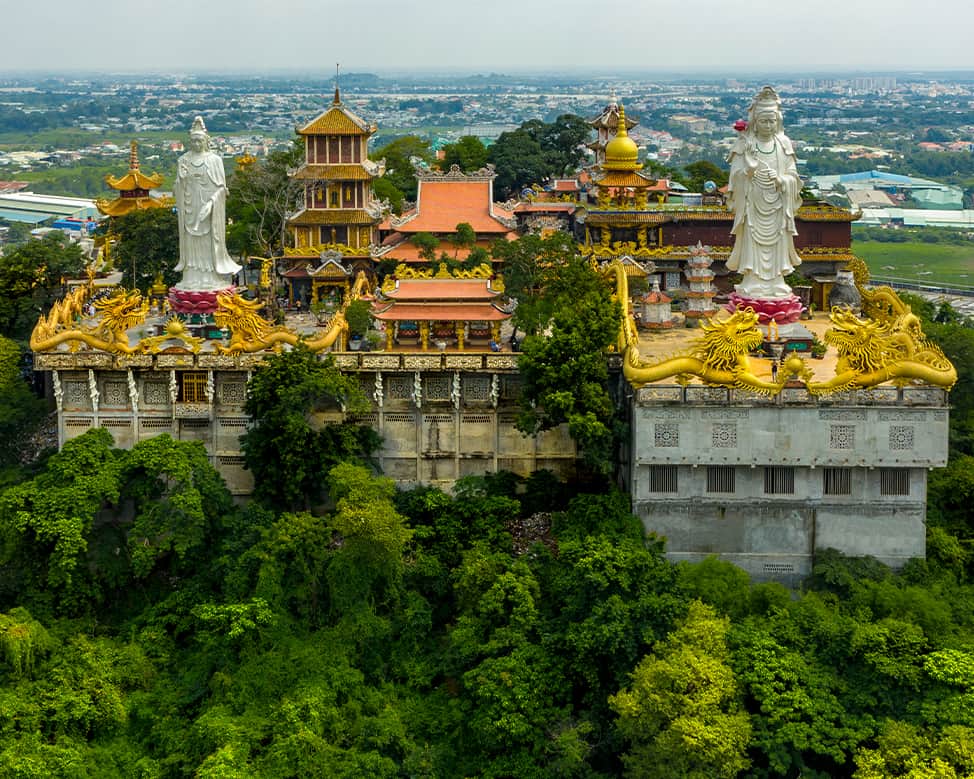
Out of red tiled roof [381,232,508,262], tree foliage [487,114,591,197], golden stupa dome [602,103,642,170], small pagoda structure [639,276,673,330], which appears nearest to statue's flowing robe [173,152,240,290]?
small pagoda structure [639,276,673,330]

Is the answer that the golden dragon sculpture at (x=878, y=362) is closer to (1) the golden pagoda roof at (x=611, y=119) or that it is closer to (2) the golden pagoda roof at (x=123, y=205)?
(1) the golden pagoda roof at (x=611, y=119)

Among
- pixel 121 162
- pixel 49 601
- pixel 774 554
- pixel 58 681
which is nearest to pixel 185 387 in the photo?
pixel 49 601

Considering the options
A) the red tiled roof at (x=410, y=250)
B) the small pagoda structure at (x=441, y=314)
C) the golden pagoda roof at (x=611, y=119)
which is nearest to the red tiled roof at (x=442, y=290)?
the small pagoda structure at (x=441, y=314)

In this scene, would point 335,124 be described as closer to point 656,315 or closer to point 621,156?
point 621,156

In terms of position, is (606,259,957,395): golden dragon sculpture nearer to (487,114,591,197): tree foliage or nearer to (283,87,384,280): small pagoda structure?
(283,87,384,280): small pagoda structure

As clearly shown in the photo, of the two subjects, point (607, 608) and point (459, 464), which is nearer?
point (607, 608)

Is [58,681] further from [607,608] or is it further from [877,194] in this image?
[877,194]
